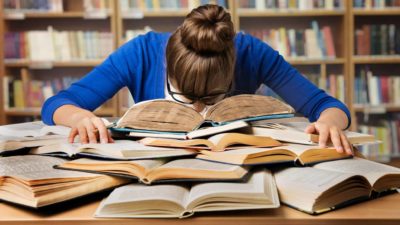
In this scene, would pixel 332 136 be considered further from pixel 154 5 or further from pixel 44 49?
pixel 44 49

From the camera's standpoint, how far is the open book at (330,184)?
59 cm

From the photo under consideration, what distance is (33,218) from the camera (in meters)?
0.56

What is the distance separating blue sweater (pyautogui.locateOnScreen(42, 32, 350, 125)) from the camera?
1.42m

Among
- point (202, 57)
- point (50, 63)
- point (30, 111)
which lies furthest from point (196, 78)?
point (30, 111)

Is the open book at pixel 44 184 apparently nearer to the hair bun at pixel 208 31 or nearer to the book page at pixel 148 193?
the book page at pixel 148 193

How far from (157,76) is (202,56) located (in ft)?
1.25

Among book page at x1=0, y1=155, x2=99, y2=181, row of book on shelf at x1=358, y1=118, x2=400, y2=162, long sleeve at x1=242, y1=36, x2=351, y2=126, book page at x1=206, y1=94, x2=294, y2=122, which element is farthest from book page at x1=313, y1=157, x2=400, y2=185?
row of book on shelf at x1=358, y1=118, x2=400, y2=162

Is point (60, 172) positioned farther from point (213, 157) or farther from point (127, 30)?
point (127, 30)

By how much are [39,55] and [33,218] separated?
3.11 meters

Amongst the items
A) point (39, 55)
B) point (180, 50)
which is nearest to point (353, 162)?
point (180, 50)

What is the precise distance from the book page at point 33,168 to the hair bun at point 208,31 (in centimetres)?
50

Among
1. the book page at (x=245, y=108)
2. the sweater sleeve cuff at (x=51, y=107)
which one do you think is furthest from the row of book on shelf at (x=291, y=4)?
the book page at (x=245, y=108)

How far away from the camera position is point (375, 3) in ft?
11.4

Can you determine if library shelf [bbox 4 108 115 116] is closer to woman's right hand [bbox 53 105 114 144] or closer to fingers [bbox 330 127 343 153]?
woman's right hand [bbox 53 105 114 144]
